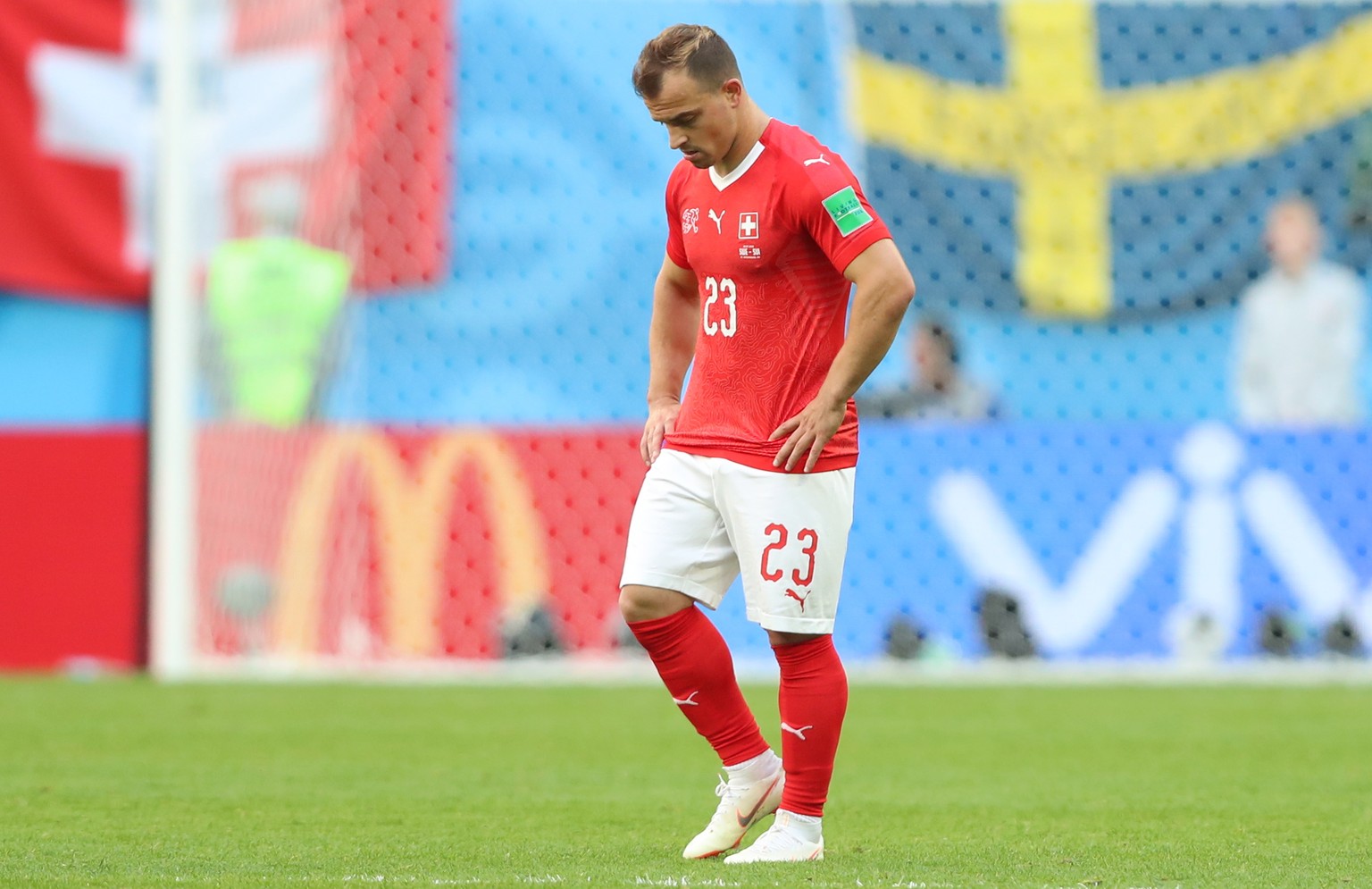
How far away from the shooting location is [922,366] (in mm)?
10133

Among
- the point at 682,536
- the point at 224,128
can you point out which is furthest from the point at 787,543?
the point at 224,128

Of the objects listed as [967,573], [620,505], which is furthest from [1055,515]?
[620,505]

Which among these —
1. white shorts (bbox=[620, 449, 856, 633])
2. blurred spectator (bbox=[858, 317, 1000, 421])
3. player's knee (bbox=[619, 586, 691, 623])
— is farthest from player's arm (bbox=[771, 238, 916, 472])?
blurred spectator (bbox=[858, 317, 1000, 421])

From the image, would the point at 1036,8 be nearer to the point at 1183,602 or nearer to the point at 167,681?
the point at 1183,602

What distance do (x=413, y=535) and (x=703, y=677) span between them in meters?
5.85

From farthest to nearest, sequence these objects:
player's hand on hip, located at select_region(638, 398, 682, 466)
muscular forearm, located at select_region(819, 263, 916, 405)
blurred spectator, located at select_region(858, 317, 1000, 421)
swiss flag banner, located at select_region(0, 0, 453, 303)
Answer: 1. swiss flag banner, located at select_region(0, 0, 453, 303)
2. blurred spectator, located at select_region(858, 317, 1000, 421)
3. player's hand on hip, located at select_region(638, 398, 682, 466)
4. muscular forearm, located at select_region(819, 263, 916, 405)

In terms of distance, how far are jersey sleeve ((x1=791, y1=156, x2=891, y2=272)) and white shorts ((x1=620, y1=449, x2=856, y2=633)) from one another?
1.62 ft

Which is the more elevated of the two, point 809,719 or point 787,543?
point 787,543

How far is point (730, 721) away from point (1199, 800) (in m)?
1.67

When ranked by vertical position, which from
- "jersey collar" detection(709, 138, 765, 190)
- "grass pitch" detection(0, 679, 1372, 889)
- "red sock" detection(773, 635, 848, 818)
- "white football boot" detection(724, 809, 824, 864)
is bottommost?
"grass pitch" detection(0, 679, 1372, 889)

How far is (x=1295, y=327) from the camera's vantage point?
10172 mm

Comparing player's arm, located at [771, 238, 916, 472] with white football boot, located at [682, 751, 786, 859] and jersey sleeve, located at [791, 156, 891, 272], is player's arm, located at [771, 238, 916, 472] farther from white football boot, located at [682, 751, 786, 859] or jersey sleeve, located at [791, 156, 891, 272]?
white football boot, located at [682, 751, 786, 859]

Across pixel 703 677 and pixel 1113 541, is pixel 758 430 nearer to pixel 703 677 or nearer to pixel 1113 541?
pixel 703 677

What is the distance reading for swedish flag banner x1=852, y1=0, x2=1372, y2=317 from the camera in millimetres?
10203
